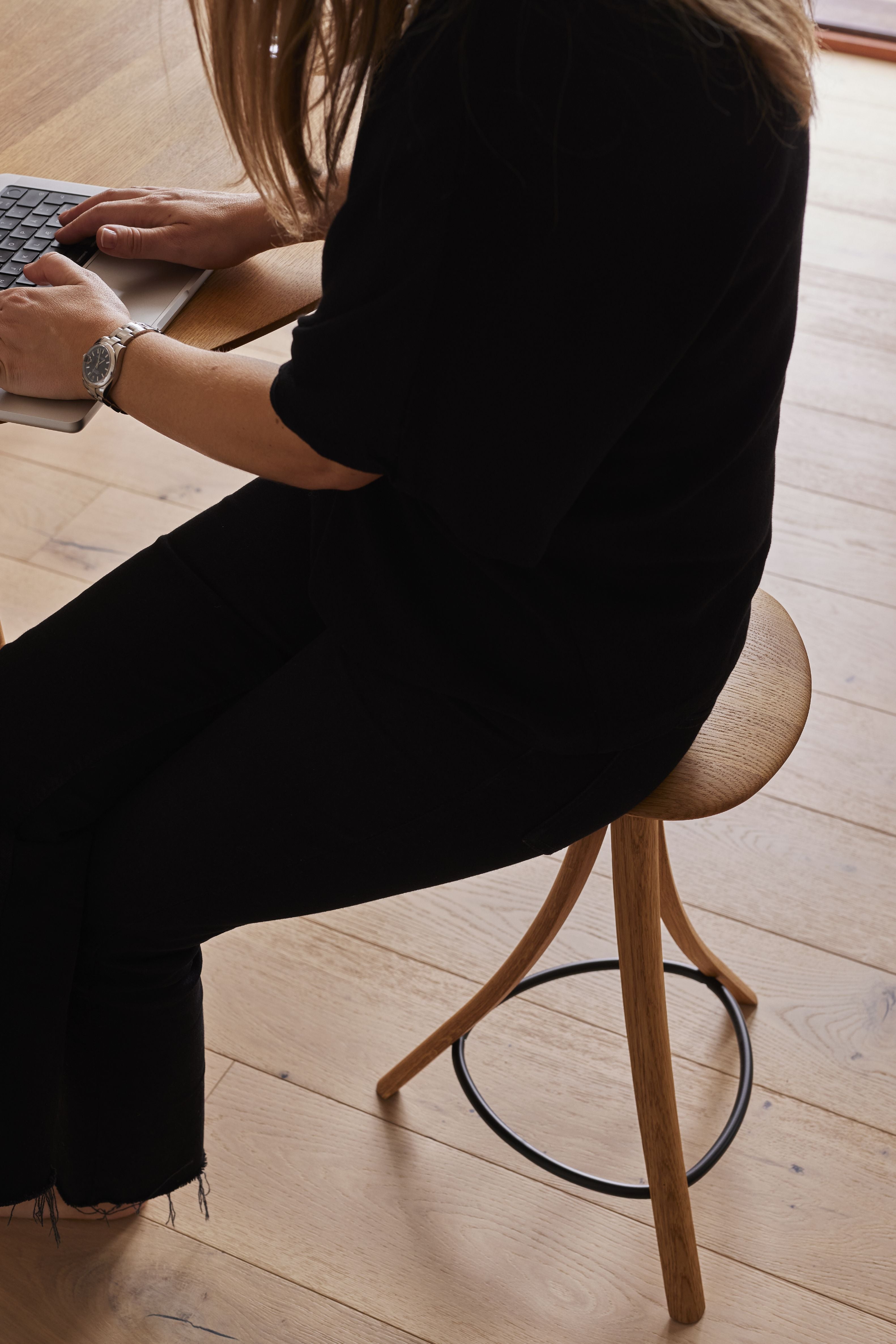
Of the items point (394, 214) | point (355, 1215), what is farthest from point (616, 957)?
point (394, 214)

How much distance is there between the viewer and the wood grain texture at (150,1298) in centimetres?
110

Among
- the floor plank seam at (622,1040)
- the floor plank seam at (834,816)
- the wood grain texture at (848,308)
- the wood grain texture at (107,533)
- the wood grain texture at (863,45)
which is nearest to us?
the floor plank seam at (622,1040)

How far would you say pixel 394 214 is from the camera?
61 cm

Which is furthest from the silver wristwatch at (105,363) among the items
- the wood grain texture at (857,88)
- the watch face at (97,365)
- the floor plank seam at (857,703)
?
the wood grain texture at (857,88)

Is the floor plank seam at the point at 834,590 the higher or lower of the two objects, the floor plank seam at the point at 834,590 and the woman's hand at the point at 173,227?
the lower

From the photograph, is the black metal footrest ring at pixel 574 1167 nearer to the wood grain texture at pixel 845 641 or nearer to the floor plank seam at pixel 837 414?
the wood grain texture at pixel 845 641

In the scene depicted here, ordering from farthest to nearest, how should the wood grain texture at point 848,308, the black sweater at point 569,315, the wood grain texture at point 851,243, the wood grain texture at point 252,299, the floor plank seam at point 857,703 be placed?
the wood grain texture at point 851,243 → the wood grain texture at point 848,308 → the floor plank seam at point 857,703 → the wood grain texture at point 252,299 → the black sweater at point 569,315

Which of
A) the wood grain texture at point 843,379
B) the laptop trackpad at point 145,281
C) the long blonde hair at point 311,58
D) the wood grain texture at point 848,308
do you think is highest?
the long blonde hair at point 311,58

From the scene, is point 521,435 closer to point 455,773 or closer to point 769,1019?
point 455,773

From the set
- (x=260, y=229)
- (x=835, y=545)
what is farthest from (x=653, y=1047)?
(x=835, y=545)

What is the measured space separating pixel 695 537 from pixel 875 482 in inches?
56.0

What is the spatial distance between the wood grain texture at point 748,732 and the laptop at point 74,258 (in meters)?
0.53

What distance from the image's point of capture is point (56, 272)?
0.90 m

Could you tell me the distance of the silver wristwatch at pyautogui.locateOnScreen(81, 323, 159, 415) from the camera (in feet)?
2.73
